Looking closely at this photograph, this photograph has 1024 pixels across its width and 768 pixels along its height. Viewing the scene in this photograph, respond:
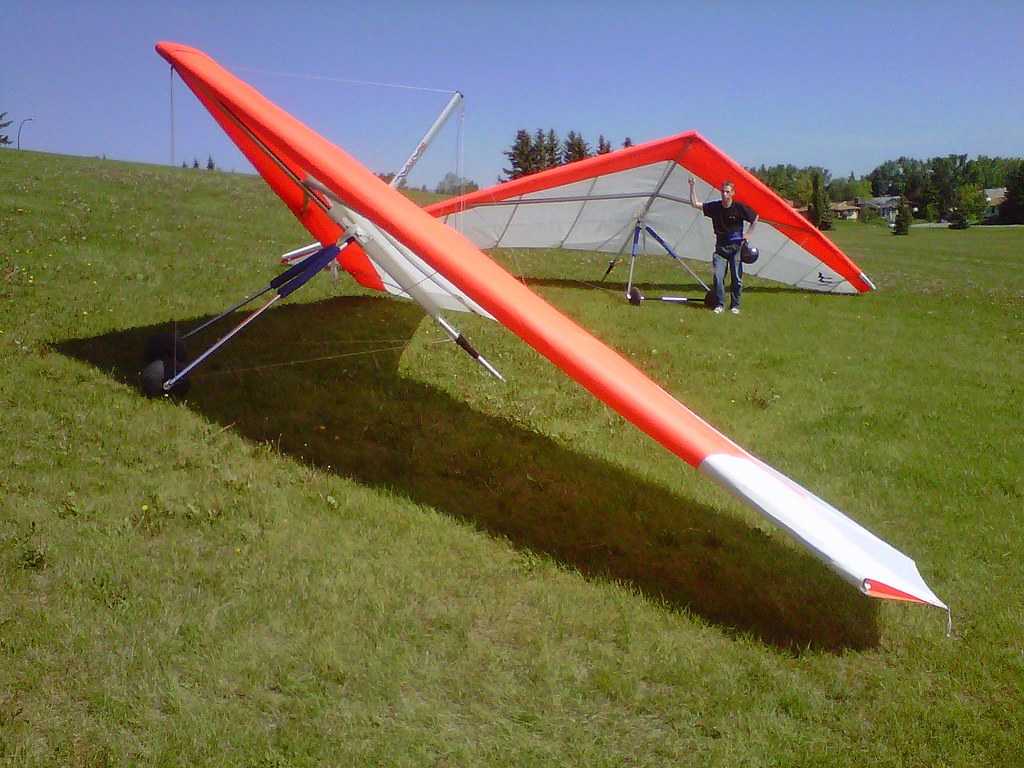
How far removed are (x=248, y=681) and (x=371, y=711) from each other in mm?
489

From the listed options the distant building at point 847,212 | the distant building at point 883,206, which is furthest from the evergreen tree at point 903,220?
the distant building at point 847,212

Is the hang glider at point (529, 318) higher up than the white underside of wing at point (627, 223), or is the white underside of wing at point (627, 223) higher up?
the white underside of wing at point (627, 223)

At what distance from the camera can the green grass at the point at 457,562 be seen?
9.05 feet

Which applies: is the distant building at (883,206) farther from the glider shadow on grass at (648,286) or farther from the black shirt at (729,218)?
the black shirt at (729,218)

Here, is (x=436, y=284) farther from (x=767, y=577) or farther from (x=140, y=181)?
(x=140, y=181)

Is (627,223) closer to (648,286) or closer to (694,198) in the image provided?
(694,198)

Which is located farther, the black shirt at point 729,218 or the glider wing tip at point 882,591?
the black shirt at point 729,218

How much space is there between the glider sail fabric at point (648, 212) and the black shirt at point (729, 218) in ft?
0.78

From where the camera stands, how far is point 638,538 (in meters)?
4.21

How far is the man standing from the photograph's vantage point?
9.88 m

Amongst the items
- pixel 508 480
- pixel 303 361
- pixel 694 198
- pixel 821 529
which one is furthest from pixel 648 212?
pixel 821 529

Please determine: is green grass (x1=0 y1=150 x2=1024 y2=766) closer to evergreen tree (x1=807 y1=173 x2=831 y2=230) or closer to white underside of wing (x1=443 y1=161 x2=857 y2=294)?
white underside of wing (x1=443 y1=161 x2=857 y2=294)

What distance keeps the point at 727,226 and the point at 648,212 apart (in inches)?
54.6

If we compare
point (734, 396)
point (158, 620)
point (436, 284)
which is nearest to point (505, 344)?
point (436, 284)
